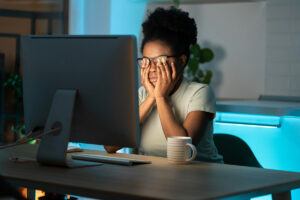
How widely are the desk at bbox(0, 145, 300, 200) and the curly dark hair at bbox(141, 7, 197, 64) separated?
2.19 feet

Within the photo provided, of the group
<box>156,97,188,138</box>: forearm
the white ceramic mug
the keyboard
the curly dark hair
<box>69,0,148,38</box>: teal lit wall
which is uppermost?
<box>69,0,148,38</box>: teal lit wall

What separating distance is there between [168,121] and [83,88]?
47 cm

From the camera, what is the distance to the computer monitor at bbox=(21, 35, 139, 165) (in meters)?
2.07

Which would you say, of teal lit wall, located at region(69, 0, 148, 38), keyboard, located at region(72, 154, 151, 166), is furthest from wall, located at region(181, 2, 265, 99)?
keyboard, located at region(72, 154, 151, 166)

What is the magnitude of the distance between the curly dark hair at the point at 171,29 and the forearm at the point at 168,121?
11.2 inches

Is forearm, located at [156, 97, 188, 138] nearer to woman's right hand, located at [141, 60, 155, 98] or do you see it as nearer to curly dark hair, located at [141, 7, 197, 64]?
woman's right hand, located at [141, 60, 155, 98]

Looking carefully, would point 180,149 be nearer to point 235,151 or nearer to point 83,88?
point 83,88

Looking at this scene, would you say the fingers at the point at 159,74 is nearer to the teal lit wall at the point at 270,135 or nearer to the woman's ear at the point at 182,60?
the woman's ear at the point at 182,60

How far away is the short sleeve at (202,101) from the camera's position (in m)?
2.53

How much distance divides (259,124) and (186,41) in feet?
4.09

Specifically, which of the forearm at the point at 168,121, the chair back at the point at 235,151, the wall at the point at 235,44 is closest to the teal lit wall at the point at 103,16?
the wall at the point at 235,44

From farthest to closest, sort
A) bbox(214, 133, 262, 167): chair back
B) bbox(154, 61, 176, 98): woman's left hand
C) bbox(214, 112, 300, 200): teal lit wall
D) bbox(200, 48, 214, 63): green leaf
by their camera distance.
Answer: bbox(200, 48, 214, 63): green leaf
bbox(214, 112, 300, 200): teal lit wall
bbox(214, 133, 262, 167): chair back
bbox(154, 61, 176, 98): woman's left hand

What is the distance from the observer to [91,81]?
83.8 inches

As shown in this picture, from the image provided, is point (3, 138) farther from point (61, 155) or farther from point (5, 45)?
point (61, 155)
